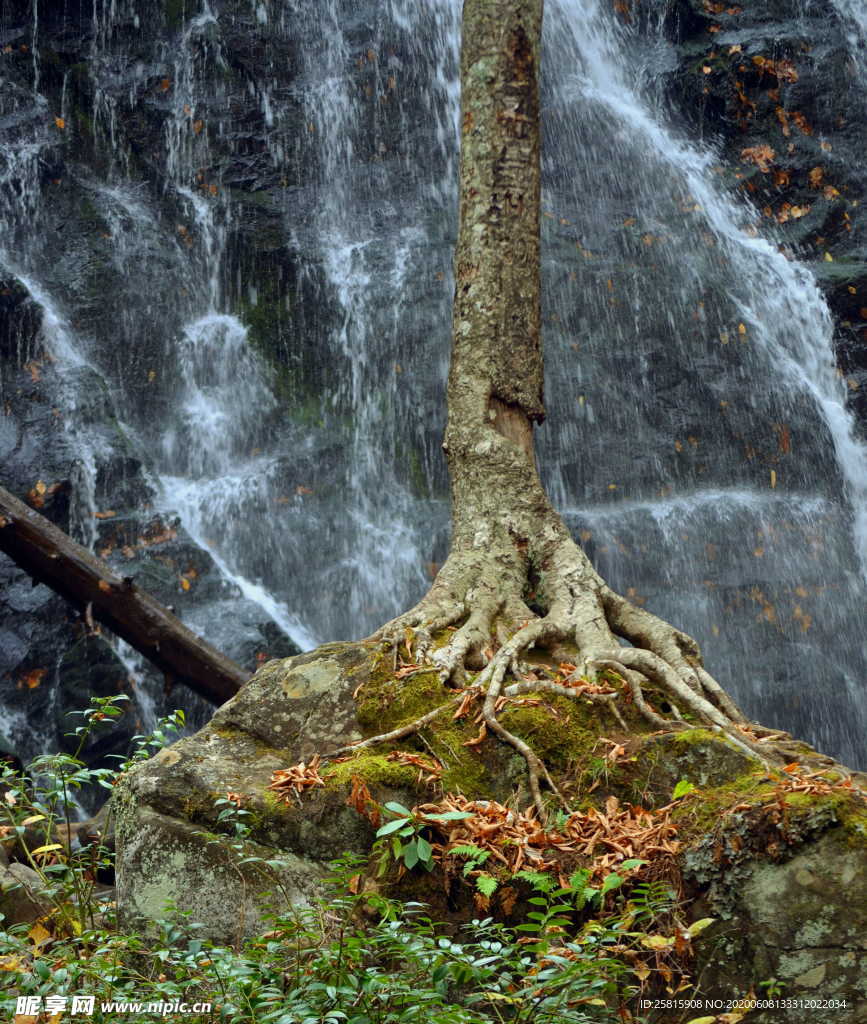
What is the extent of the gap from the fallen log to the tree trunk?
3.00 meters

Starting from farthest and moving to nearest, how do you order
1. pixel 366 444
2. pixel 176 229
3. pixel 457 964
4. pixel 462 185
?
pixel 176 229 → pixel 366 444 → pixel 462 185 → pixel 457 964

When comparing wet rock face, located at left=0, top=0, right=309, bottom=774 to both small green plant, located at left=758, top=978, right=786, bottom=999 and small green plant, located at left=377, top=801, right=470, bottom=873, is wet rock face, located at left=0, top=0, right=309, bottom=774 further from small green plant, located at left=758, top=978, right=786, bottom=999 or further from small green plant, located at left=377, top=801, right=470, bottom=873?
small green plant, located at left=758, top=978, right=786, bottom=999

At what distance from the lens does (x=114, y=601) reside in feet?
23.5

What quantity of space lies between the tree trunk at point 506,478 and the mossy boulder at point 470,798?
0.68 ft

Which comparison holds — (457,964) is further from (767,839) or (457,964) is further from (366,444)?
(366,444)

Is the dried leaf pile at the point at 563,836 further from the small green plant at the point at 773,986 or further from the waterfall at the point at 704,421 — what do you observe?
the waterfall at the point at 704,421

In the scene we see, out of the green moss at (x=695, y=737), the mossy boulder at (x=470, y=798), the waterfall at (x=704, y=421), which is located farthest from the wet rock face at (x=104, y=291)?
the green moss at (x=695, y=737)

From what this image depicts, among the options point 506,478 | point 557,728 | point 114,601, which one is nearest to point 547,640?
point 557,728

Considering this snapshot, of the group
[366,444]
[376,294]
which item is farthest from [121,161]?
[366,444]

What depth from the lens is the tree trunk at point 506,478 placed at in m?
4.16

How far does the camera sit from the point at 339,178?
13938 mm

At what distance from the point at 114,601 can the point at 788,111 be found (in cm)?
1140

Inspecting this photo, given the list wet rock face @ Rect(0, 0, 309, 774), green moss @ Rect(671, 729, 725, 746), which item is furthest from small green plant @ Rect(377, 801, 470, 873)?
wet rock face @ Rect(0, 0, 309, 774)

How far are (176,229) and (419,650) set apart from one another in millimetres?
10909
